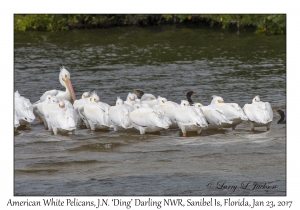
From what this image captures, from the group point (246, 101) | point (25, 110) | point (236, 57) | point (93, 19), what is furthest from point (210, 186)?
point (93, 19)

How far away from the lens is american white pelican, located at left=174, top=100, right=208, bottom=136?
11.4 meters

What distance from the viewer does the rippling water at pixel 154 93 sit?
9266 mm

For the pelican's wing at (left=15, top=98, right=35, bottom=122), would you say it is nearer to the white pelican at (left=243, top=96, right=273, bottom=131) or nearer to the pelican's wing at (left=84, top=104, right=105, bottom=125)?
the pelican's wing at (left=84, top=104, right=105, bottom=125)

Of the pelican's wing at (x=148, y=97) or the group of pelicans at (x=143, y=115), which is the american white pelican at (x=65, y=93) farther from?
the pelican's wing at (x=148, y=97)

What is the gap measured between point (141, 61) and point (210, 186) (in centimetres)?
1153

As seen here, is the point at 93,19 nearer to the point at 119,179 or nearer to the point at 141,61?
the point at 141,61

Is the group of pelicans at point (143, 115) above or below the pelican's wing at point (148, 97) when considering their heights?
below

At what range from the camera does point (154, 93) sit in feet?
52.0

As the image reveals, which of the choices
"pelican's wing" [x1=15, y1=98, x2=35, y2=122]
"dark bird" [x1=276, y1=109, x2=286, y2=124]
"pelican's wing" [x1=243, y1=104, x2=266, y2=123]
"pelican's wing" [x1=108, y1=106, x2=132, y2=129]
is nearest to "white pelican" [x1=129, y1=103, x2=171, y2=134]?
"pelican's wing" [x1=108, y1=106, x2=132, y2=129]

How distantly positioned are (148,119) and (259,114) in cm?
197

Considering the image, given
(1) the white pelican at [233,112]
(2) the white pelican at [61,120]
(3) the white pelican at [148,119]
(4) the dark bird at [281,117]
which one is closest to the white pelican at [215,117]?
(1) the white pelican at [233,112]

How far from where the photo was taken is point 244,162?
10.0m

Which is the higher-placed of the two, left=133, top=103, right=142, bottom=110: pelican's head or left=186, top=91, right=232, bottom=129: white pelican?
left=133, top=103, right=142, bottom=110: pelican's head

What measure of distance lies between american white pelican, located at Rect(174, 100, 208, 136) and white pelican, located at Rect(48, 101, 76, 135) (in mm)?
1839
